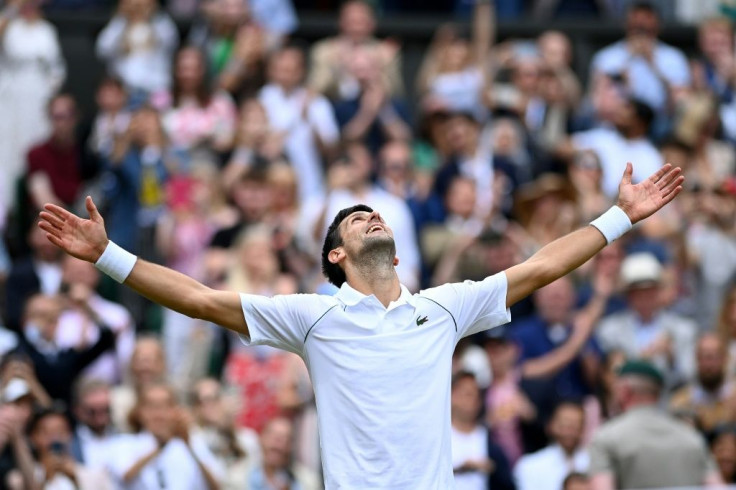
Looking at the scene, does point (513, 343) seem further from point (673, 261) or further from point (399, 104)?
point (399, 104)

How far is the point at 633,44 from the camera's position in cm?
1689

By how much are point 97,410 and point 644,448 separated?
3567 millimetres

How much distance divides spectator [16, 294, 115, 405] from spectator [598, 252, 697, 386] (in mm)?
3782

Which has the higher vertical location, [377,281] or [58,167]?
[58,167]

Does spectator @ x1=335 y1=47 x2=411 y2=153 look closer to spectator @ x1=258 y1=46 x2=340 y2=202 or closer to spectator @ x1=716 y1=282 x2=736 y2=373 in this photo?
spectator @ x1=258 y1=46 x2=340 y2=202

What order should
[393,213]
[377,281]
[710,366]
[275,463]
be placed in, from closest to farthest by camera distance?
[377,281] < [275,463] < [710,366] < [393,213]

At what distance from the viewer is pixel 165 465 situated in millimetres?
11133

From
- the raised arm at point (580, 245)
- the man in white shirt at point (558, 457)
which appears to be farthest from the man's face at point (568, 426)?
the raised arm at point (580, 245)

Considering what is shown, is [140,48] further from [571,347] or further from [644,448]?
[644,448]

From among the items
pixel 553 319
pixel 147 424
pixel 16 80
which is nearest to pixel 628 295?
pixel 553 319

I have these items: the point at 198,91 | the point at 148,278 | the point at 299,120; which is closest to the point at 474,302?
the point at 148,278

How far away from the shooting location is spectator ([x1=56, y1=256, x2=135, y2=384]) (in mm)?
12547

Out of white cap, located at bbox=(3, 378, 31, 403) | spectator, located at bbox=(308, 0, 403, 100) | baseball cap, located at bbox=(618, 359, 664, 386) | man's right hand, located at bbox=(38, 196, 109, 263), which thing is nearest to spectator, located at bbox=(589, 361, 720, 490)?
baseball cap, located at bbox=(618, 359, 664, 386)

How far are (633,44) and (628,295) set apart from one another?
4.36 m
